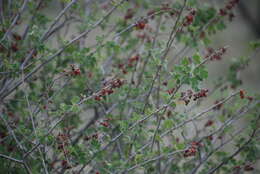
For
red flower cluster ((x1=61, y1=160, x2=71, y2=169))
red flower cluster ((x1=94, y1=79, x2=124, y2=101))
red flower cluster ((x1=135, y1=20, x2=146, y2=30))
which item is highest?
red flower cluster ((x1=135, y1=20, x2=146, y2=30))

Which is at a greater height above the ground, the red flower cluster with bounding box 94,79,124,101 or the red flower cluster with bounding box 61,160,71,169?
the red flower cluster with bounding box 94,79,124,101

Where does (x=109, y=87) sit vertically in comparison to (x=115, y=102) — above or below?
below

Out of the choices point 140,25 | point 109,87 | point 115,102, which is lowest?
point 109,87

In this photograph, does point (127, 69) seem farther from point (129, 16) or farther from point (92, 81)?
point (129, 16)

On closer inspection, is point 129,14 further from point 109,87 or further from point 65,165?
point 65,165

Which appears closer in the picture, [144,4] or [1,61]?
[1,61]

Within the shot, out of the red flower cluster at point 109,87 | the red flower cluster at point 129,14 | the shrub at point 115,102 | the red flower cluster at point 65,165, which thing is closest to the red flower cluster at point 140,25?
the shrub at point 115,102

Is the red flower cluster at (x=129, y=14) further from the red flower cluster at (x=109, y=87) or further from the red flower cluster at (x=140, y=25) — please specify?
the red flower cluster at (x=109, y=87)

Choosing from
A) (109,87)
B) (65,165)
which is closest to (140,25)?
(109,87)

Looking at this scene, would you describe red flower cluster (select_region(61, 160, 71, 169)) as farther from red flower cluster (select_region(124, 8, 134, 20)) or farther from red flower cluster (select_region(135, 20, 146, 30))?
red flower cluster (select_region(124, 8, 134, 20))

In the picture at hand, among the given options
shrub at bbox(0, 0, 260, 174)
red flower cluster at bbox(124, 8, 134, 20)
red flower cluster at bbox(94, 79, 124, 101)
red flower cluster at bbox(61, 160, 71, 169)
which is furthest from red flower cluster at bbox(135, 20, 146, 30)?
red flower cluster at bbox(61, 160, 71, 169)

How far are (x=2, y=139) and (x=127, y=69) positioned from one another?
1114 mm

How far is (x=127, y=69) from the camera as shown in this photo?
2.75 metres

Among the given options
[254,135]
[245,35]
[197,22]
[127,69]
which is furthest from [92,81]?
[245,35]
